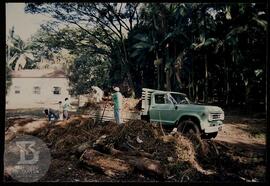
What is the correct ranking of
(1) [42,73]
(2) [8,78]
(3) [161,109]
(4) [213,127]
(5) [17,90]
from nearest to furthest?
(2) [8,78], (5) [17,90], (4) [213,127], (1) [42,73], (3) [161,109]

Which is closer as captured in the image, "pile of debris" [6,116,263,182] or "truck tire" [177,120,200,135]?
"pile of debris" [6,116,263,182]

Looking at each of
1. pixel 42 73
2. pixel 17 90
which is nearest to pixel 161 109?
pixel 42 73

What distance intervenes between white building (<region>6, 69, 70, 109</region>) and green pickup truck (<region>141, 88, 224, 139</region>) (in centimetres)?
183

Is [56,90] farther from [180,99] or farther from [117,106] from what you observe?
[180,99]

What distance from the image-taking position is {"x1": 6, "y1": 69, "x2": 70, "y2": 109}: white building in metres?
7.77

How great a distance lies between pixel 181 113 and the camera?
8.16 metres

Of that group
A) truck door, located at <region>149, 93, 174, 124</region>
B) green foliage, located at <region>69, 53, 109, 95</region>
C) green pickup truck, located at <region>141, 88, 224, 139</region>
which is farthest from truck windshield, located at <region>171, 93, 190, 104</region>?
green foliage, located at <region>69, 53, 109, 95</region>

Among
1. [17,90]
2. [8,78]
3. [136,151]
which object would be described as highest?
[8,78]

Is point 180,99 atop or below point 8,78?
below

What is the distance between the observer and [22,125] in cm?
786

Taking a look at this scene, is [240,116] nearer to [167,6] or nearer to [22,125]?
[167,6]

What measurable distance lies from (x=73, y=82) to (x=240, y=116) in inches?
147

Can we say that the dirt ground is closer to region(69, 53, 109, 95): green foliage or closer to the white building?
the white building

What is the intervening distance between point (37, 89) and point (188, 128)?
11.1 feet
